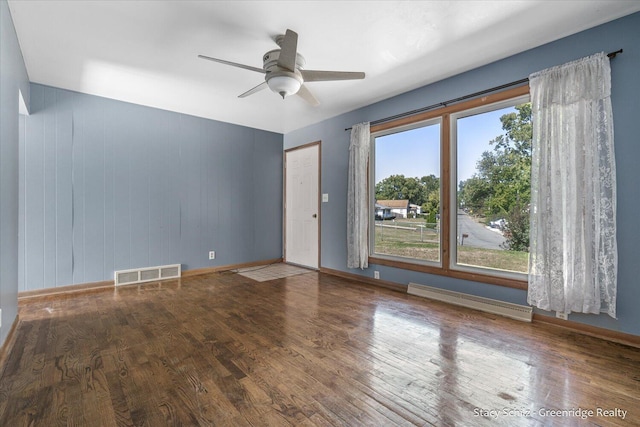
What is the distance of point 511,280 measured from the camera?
288cm

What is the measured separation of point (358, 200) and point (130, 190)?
10.9 ft

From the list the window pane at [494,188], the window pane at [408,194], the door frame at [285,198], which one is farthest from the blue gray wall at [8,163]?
the window pane at [494,188]

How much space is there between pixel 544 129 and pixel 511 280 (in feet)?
4.81

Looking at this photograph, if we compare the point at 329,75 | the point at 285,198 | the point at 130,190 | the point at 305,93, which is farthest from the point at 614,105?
the point at 130,190

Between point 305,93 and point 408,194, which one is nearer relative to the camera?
point 305,93

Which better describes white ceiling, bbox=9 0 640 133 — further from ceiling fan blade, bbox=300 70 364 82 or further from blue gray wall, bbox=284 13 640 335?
ceiling fan blade, bbox=300 70 364 82

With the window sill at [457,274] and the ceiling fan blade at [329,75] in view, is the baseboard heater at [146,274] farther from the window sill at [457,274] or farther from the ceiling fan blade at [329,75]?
the ceiling fan blade at [329,75]

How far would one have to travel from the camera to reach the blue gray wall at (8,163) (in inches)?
80.3

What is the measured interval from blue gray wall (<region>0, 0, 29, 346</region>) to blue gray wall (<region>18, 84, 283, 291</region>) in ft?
3.67

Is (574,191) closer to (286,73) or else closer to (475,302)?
(475,302)

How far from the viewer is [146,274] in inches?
166

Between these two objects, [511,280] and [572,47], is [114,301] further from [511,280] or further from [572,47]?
[572,47]

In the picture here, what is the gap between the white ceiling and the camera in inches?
87.1

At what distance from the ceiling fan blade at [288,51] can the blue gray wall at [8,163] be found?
1945 millimetres
